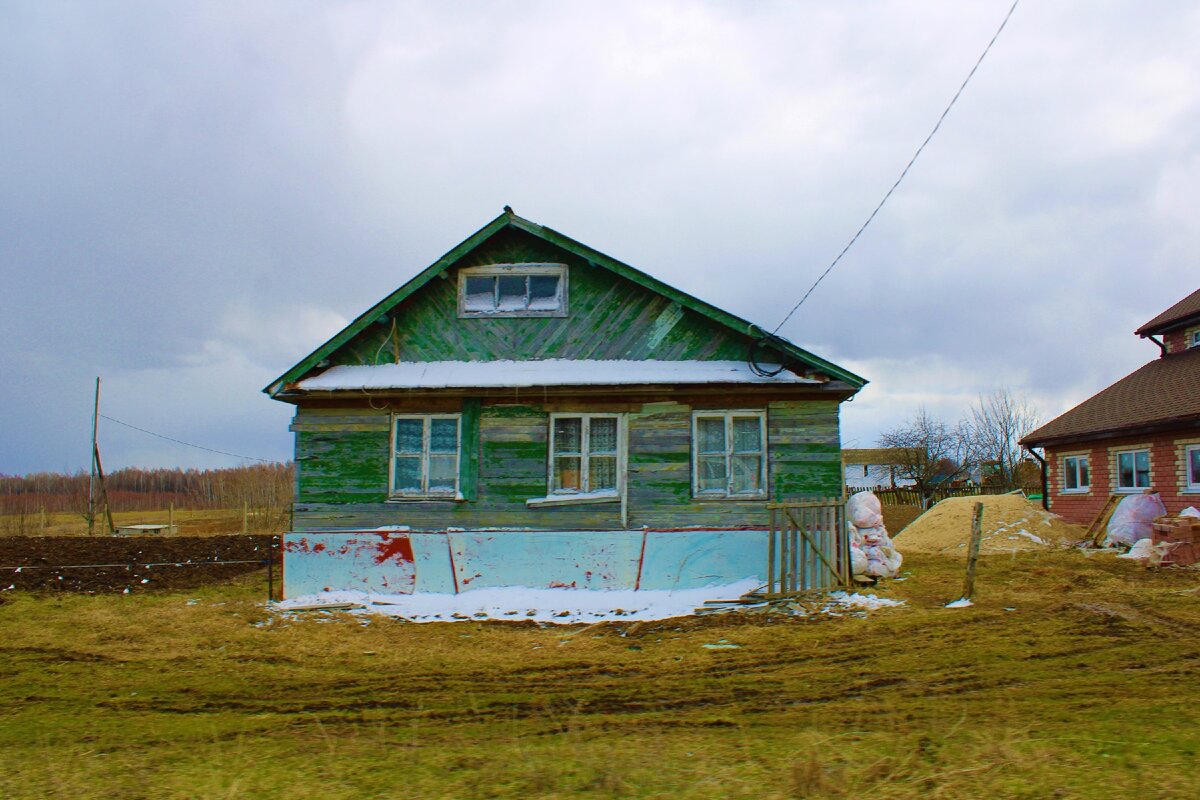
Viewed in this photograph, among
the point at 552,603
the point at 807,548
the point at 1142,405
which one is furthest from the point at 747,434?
the point at 1142,405

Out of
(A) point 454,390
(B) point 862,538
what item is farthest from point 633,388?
(B) point 862,538

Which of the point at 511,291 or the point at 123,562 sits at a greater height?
the point at 511,291

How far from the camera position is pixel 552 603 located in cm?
1297

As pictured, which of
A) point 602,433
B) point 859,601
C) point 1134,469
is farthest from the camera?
point 1134,469

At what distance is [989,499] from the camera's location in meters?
26.3

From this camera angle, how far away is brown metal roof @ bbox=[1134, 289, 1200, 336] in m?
24.6

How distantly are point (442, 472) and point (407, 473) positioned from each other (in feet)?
1.98

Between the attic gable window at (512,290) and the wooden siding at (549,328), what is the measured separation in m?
0.13

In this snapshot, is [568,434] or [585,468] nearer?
[585,468]

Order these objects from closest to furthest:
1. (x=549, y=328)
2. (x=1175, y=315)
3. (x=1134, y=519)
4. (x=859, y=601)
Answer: (x=859, y=601) → (x=549, y=328) → (x=1134, y=519) → (x=1175, y=315)

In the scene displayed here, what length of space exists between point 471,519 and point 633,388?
3422mm

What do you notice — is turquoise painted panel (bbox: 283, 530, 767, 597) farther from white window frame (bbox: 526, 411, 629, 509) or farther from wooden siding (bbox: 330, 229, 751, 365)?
wooden siding (bbox: 330, 229, 751, 365)

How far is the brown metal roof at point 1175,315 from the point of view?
24.6m

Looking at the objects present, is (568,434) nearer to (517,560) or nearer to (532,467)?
Result: (532,467)
